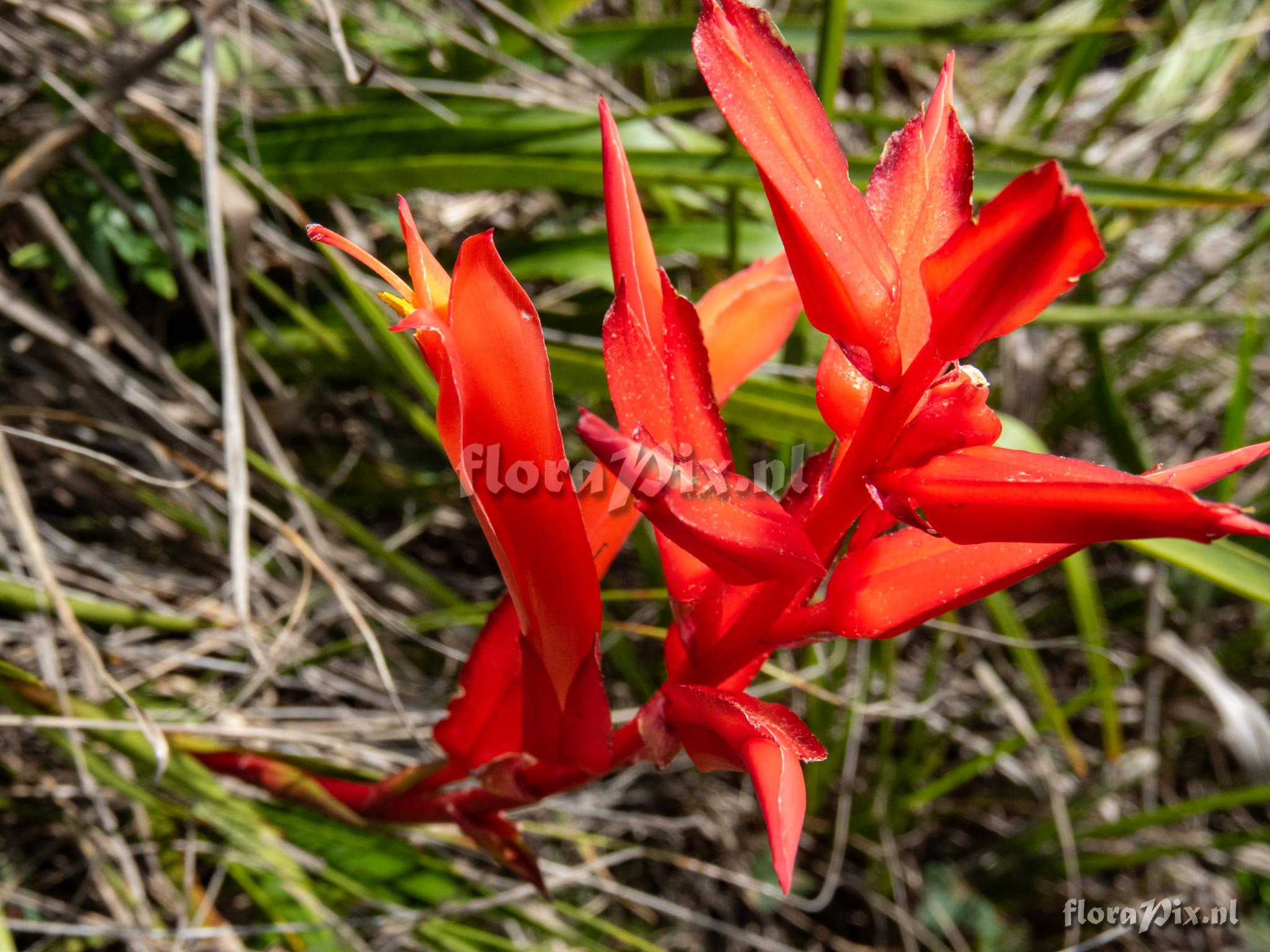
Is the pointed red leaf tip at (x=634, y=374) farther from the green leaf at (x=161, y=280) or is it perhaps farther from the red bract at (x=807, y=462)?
the green leaf at (x=161, y=280)

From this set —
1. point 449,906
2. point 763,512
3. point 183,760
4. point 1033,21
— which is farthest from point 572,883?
point 1033,21

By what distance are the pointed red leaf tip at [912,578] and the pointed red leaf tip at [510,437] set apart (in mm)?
107

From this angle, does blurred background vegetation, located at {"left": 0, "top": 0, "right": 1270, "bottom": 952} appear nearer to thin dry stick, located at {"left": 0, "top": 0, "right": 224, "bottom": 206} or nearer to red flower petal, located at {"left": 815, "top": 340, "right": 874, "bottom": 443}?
thin dry stick, located at {"left": 0, "top": 0, "right": 224, "bottom": 206}

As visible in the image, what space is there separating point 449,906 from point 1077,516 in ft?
2.46

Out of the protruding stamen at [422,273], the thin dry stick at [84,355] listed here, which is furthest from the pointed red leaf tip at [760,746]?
the thin dry stick at [84,355]

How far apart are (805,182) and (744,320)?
0.18 m

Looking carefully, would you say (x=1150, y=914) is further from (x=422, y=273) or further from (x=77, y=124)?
(x=77, y=124)

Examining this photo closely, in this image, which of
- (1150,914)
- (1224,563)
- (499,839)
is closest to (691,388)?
(499,839)

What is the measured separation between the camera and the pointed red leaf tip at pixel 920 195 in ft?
1.26

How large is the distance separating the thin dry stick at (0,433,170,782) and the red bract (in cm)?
32

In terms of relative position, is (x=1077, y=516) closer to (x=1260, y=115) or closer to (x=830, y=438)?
(x=830, y=438)

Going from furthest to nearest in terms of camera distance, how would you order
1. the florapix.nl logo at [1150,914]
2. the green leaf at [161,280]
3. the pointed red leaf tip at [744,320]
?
the florapix.nl logo at [1150,914], the green leaf at [161,280], the pointed red leaf tip at [744,320]

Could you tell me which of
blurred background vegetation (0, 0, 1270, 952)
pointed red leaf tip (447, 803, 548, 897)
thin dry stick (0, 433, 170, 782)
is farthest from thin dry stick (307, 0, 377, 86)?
pointed red leaf tip (447, 803, 548, 897)

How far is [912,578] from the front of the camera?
0.43 meters
